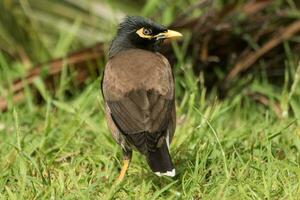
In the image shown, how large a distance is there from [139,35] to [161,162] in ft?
4.32

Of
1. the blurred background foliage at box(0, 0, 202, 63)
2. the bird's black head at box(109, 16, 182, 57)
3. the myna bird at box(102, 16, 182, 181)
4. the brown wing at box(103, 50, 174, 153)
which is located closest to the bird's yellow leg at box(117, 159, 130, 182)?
the myna bird at box(102, 16, 182, 181)

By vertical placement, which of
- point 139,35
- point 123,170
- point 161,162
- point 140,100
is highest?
point 139,35

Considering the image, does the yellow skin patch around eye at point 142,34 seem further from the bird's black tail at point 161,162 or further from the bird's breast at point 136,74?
the bird's black tail at point 161,162

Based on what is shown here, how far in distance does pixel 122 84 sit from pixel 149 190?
2.26 feet

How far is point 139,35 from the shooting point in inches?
230

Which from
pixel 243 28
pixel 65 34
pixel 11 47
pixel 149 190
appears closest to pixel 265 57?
pixel 243 28

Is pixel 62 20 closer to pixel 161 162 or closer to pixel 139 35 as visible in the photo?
pixel 139 35

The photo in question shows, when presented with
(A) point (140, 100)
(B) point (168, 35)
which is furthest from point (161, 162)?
(B) point (168, 35)

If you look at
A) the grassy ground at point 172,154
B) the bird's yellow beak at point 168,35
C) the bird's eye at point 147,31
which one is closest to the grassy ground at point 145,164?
the grassy ground at point 172,154

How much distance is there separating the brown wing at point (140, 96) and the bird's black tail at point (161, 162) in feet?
0.15

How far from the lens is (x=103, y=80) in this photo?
5508 mm

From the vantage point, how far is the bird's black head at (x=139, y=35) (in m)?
5.83

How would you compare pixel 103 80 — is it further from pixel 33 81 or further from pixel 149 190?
pixel 33 81

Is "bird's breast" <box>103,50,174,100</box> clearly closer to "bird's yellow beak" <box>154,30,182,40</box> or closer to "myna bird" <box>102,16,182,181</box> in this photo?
"myna bird" <box>102,16,182,181</box>
